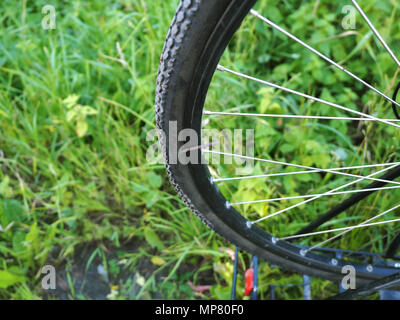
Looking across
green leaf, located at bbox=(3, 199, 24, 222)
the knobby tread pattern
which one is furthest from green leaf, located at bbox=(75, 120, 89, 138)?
the knobby tread pattern

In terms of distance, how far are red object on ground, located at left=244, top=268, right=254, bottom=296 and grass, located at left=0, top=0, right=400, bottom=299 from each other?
7 cm

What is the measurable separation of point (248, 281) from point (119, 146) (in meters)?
0.81

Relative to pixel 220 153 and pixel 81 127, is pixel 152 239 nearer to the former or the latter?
pixel 81 127

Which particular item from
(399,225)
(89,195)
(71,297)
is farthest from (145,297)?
(399,225)

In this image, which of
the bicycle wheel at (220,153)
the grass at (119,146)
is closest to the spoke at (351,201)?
the bicycle wheel at (220,153)

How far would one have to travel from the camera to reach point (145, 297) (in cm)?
141

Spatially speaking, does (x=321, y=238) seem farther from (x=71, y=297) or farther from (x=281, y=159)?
(x=71, y=297)

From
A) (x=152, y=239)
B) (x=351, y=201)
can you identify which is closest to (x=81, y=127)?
(x=152, y=239)

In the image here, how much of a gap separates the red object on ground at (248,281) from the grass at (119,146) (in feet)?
0.24

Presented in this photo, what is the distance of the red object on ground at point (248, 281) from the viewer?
1290 mm

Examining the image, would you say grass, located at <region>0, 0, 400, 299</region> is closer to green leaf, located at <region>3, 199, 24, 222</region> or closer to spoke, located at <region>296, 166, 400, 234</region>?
green leaf, located at <region>3, 199, 24, 222</region>

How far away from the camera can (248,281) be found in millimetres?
1305

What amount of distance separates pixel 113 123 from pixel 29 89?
453mm

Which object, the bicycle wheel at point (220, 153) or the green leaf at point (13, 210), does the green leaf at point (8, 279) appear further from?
the bicycle wheel at point (220, 153)
